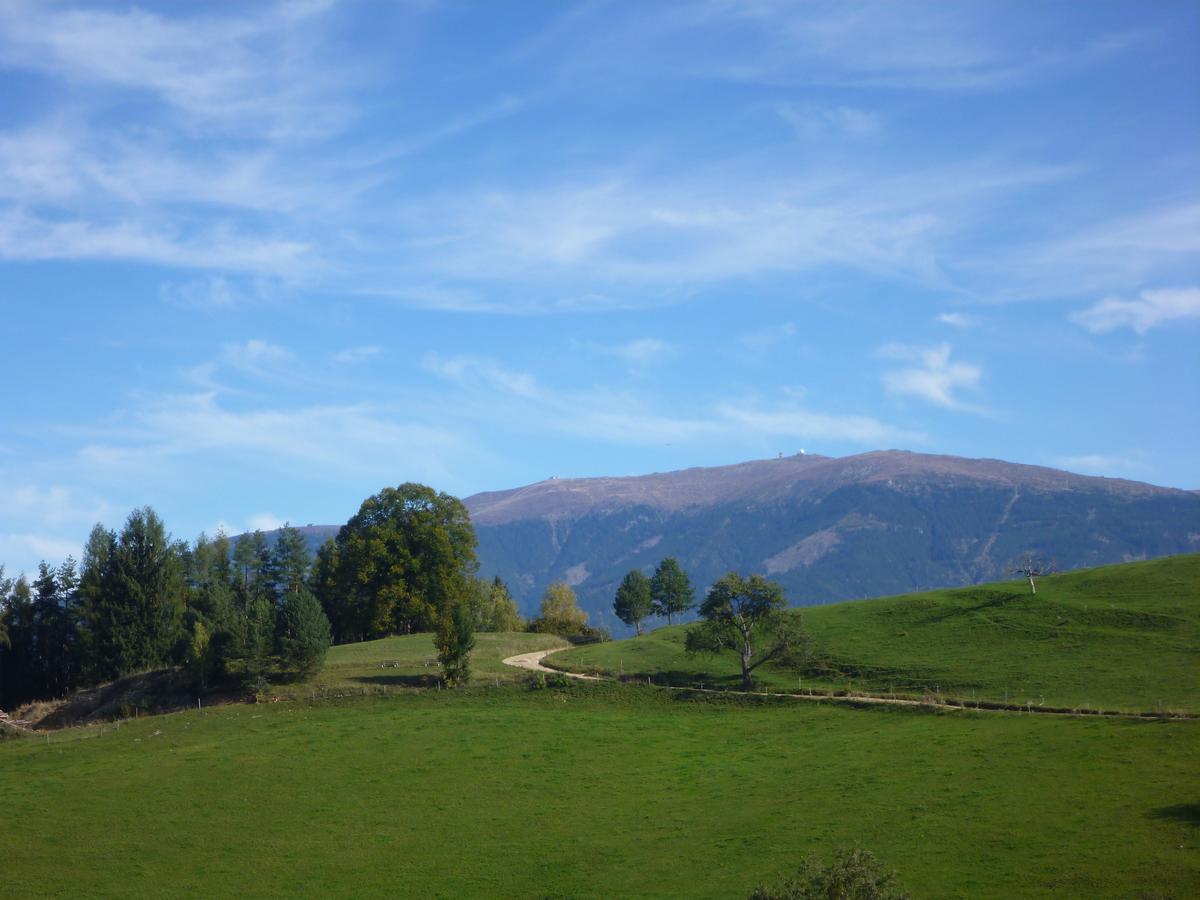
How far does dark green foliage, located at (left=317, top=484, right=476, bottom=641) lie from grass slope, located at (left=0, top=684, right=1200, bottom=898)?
105 feet

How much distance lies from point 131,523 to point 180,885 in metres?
70.3

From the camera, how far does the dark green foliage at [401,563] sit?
104062mm

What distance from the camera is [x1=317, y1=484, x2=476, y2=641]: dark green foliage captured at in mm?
104062

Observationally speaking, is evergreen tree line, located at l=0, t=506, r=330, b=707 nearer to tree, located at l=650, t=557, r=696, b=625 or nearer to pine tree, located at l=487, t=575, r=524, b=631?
pine tree, located at l=487, t=575, r=524, b=631

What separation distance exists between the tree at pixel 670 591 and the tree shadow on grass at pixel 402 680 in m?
56.1

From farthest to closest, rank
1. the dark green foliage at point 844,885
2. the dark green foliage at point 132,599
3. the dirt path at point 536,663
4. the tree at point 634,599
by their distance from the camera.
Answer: the tree at point 634,599, the dark green foliage at point 132,599, the dirt path at point 536,663, the dark green foliage at point 844,885

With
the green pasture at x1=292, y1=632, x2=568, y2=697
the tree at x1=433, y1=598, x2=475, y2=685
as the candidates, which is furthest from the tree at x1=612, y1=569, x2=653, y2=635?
the tree at x1=433, y1=598, x2=475, y2=685

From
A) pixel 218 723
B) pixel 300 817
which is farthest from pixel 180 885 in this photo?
pixel 218 723

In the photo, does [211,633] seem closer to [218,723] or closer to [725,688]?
[218,723]

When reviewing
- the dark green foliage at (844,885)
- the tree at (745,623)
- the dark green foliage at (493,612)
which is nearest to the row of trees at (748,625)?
the tree at (745,623)

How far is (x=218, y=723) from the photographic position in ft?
234

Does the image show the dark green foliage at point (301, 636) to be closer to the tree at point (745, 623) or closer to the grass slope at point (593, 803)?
the grass slope at point (593, 803)

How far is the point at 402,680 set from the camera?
267ft

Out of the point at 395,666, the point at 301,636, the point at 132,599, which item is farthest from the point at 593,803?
the point at 132,599
